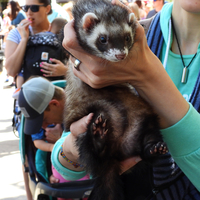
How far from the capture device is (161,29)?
124 cm

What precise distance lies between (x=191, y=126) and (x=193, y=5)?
0.46m

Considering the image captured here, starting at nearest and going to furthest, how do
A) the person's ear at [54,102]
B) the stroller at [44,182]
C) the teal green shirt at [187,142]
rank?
1. the teal green shirt at [187,142]
2. the stroller at [44,182]
3. the person's ear at [54,102]

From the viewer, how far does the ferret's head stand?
111cm

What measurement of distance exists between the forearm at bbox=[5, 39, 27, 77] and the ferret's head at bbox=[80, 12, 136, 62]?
1.36 m

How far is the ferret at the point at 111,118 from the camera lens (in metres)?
1.14

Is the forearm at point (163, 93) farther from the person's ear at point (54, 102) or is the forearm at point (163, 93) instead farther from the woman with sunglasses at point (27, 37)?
the woman with sunglasses at point (27, 37)

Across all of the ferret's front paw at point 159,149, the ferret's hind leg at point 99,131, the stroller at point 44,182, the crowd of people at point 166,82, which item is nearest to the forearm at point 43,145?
the stroller at point 44,182

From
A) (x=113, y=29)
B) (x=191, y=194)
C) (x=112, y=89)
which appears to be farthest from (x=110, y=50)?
(x=191, y=194)

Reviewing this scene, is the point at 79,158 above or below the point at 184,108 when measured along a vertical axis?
below

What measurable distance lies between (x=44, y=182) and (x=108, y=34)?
42.1 inches

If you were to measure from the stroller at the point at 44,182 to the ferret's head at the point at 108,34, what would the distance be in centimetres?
69

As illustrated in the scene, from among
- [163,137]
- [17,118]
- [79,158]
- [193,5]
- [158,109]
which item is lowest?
[17,118]

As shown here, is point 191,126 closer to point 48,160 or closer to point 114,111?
point 114,111

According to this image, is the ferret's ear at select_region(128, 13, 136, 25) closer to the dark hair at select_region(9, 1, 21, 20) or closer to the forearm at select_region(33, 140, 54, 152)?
the forearm at select_region(33, 140, 54, 152)
